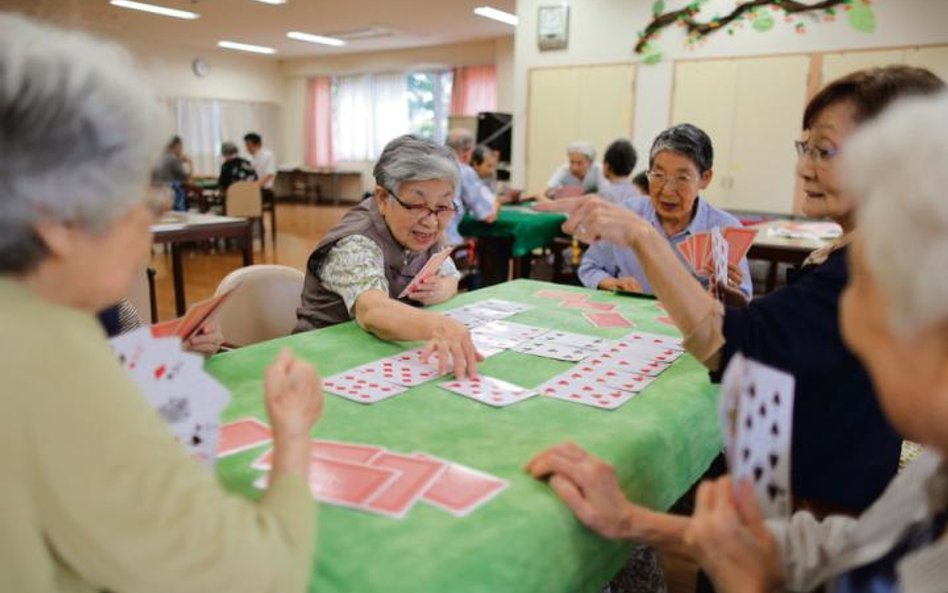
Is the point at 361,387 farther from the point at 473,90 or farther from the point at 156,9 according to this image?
the point at 473,90

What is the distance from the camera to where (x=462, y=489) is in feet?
3.17

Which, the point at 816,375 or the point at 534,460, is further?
the point at 816,375

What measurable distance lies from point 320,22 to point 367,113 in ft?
14.0

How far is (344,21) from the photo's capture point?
1038cm

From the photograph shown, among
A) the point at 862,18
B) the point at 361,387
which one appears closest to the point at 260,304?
the point at 361,387

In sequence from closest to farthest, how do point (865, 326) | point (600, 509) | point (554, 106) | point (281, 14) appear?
point (865, 326) → point (600, 509) → point (554, 106) → point (281, 14)

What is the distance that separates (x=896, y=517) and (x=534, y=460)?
0.49 metres

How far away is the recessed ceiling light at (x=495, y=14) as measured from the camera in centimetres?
937

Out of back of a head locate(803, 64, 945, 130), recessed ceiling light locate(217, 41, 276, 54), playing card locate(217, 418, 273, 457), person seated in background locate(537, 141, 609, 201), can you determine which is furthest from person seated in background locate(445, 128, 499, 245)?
recessed ceiling light locate(217, 41, 276, 54)

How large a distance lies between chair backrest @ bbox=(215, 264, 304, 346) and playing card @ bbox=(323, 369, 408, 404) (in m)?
0.78

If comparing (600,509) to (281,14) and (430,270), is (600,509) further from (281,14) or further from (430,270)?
(281,14)

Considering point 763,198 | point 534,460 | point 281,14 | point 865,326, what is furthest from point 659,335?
point 281,14

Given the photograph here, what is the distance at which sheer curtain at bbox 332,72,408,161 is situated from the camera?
1425 centimetres

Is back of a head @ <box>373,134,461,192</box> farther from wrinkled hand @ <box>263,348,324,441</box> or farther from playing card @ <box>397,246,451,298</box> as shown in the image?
wrinkled hand @ <box>263,348,324,441</box>
